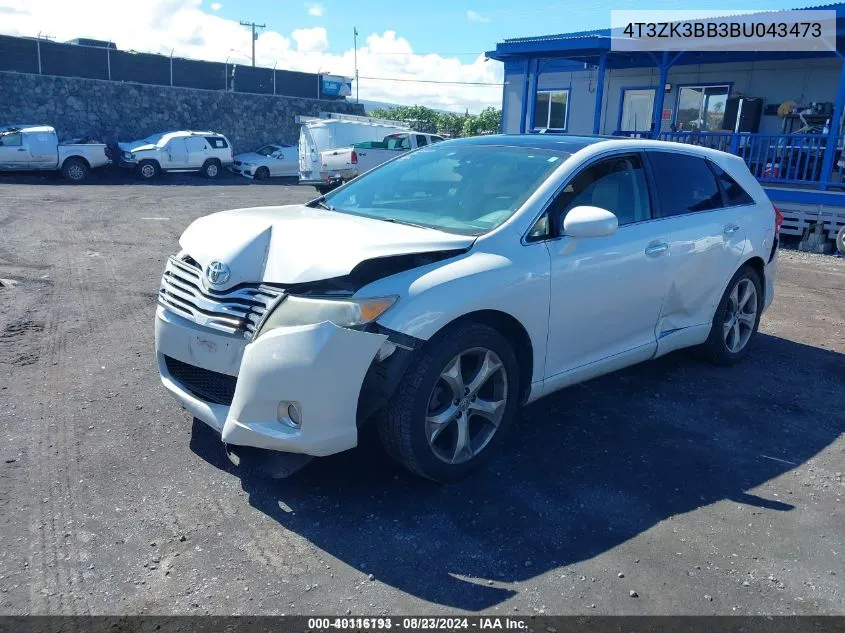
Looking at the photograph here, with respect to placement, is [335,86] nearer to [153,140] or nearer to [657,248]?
[153,140]

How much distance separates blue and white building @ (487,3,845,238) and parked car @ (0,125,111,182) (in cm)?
1366

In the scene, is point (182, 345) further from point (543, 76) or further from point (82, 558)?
point (543, 76)

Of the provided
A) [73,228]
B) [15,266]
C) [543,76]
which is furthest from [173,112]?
[15,266]

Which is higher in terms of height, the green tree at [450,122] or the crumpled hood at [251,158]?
the green tree at [450,122]

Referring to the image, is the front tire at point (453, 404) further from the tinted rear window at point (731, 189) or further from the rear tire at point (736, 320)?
the tinted rear window at point (731, 189)

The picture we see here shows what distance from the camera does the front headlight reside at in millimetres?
3092

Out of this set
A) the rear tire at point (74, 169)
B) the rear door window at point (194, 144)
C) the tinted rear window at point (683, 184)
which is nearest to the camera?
the tinted rear window at point (683, 184)

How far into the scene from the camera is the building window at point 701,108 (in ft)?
51.4

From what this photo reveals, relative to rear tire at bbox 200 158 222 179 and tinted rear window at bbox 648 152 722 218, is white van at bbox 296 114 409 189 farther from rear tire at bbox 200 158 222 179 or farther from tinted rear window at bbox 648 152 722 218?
tinted rear window at bbox 648 152 722 218

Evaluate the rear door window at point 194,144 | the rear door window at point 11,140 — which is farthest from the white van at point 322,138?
the rear door window at point 11,140

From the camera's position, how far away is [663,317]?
4.67 metres

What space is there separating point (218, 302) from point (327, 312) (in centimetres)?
65

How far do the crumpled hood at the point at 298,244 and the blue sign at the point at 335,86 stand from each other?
114 ft

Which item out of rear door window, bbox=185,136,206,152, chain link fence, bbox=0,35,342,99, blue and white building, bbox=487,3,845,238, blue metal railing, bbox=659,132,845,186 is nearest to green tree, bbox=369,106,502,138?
chain link fence, bbox=0,35,342,99
